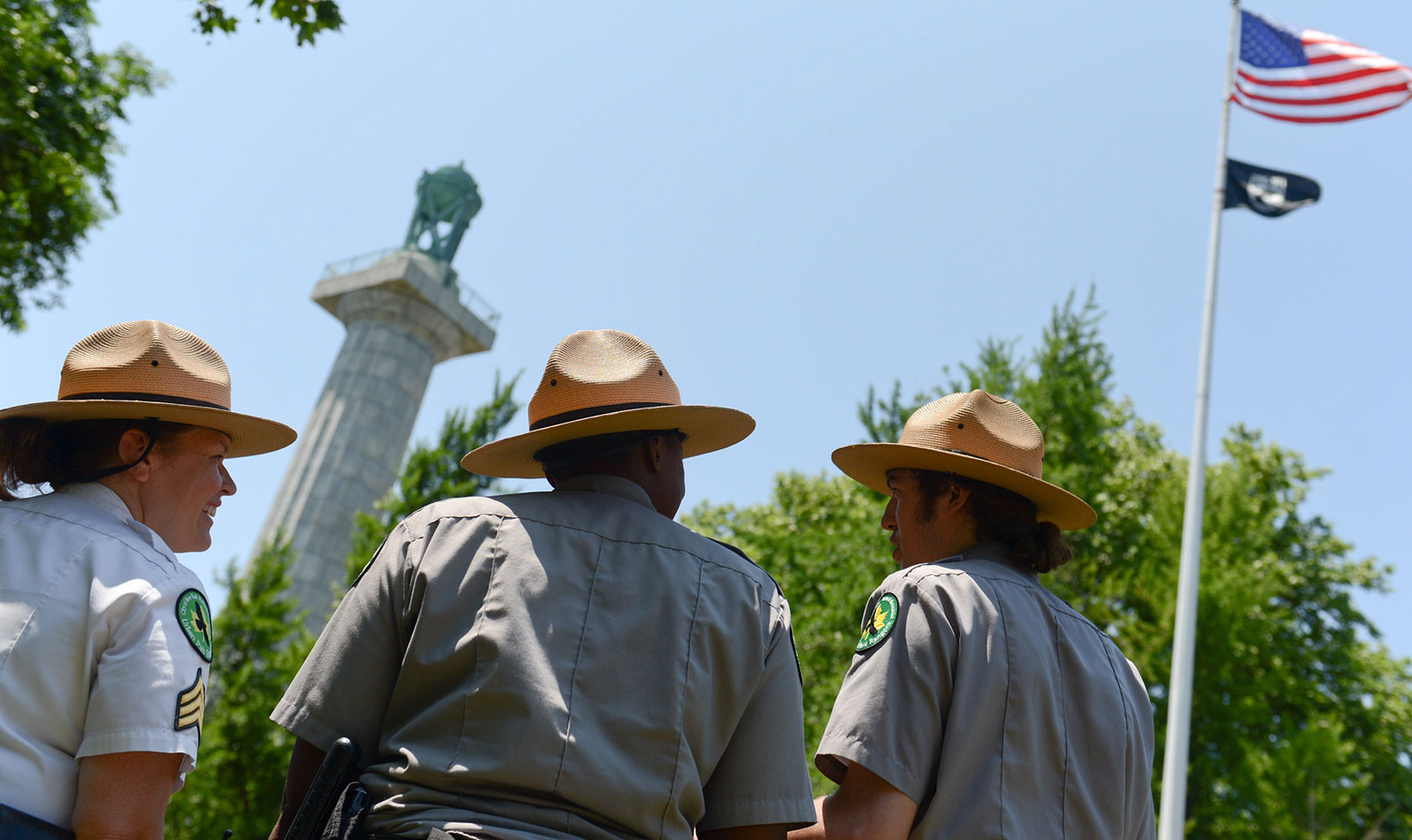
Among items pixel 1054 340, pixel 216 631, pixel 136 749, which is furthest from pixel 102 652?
pixel 1054 340

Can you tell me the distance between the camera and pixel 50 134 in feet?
44.1

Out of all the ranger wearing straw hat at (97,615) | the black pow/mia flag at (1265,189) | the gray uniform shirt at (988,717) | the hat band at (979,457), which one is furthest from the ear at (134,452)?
the black pow/mia flag at (1265,189)

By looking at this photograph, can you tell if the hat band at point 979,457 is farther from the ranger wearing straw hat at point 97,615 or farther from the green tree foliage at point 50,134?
the green tree foliage at point 50,134

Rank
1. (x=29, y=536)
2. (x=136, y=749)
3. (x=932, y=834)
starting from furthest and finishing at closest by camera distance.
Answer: (x=932, y=834) < (x=29, y=536) < (x=136, y=749)

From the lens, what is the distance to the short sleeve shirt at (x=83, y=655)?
7.09 ft

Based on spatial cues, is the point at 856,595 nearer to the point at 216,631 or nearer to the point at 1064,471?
the point at 1064,471

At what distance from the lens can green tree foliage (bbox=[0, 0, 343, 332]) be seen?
12227 mm

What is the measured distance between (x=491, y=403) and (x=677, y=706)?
16.4 meters

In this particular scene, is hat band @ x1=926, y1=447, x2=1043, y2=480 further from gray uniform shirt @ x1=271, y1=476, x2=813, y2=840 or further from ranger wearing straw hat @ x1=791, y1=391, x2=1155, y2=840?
gray uniform shirt @ x1=271, y1=476, x2=813, y2=840

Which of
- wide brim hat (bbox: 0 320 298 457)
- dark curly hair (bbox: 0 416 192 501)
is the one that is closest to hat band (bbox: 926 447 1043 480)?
wide brim hat (bbox: 0 320 298 457)

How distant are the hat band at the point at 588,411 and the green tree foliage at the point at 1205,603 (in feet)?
44.3

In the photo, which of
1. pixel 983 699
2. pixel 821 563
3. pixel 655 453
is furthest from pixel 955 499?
pixel 821 563

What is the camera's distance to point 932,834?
2566 millimetres

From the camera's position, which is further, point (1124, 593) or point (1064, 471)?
point (1124, 593)
